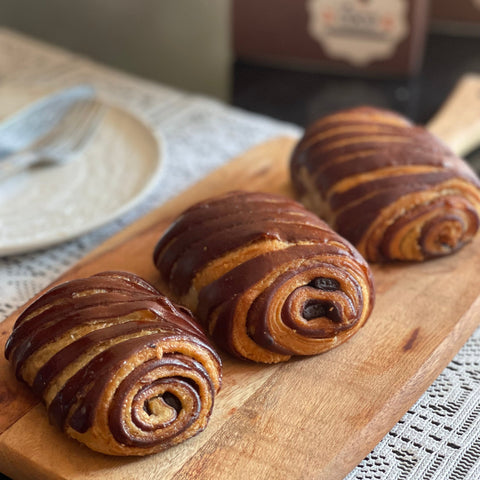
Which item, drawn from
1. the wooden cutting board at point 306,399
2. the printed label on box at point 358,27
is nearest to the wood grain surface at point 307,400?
the wooden cutting board at point 306,399

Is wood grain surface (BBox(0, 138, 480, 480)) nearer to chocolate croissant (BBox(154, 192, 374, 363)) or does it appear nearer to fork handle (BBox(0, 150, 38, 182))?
chocolate croissant (BBox(154, 192, 374, 363))

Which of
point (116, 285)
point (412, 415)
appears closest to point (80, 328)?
point (116, 285)

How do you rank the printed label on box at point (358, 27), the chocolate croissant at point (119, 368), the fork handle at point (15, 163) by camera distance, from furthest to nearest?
the printed label on box at point (358, 27) → the fork handle at point (15, 163) → the chocolate croissant at point (119, 368)

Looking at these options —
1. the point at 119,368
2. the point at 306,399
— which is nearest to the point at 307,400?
the point at 306,399

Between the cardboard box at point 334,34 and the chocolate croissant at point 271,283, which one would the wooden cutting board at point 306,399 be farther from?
the cardboard box at point 334,34

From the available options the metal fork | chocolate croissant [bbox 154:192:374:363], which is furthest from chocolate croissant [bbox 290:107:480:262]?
the metal fork

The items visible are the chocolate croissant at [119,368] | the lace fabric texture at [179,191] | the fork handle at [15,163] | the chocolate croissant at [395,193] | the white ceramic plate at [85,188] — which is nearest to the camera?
the chocolate croissant at [119,368]

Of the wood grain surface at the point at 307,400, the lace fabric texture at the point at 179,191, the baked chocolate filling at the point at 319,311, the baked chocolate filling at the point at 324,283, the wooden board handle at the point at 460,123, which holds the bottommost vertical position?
the lace fabric texture at the point at 179,191

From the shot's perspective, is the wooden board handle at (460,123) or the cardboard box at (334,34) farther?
the cardboard box at (334,34)
